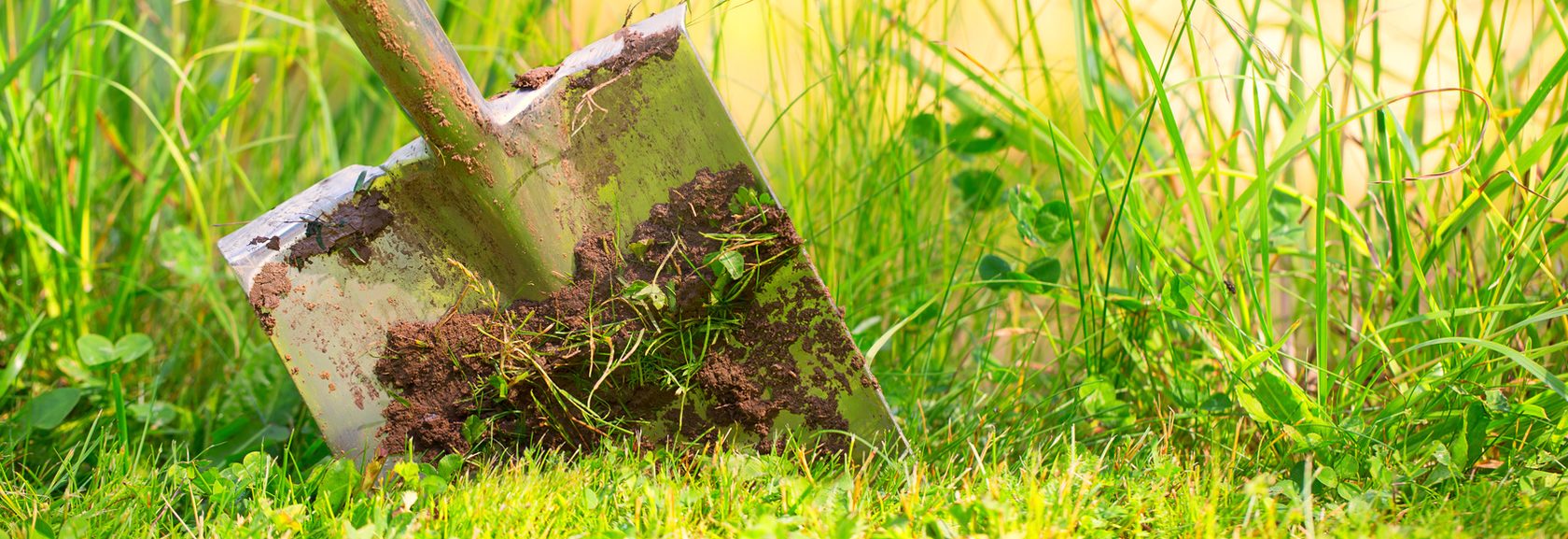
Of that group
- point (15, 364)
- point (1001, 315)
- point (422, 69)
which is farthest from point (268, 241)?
point (1001, 315)

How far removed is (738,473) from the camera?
1142mm

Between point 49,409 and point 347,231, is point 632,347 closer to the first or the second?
point 347,231

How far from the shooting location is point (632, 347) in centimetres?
122

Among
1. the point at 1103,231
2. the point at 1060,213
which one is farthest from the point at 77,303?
the point at 1103,231

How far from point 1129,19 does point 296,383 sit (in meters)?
1.00

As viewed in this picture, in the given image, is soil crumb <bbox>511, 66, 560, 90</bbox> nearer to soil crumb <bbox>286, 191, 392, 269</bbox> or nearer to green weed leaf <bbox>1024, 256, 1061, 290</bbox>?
soil crumb <bbox>286, 191, 392, 269</bbox>

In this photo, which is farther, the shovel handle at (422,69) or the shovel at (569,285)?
the shovel at (569,285)

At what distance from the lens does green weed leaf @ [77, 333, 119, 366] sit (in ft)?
4.63

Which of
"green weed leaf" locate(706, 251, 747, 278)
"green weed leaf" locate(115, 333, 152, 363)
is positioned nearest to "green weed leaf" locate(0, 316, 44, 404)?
"green weed leaf" locate(115, 333, 152, 363)

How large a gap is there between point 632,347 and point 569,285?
108 millimetres

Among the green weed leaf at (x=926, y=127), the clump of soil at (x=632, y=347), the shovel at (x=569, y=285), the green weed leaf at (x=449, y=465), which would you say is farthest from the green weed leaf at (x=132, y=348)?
the green weed leaf at (x=926, y=127)

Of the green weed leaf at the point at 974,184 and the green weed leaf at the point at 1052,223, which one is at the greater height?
the green weed leaf at the point at 974,184

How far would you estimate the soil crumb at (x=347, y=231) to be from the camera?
1.19 meters

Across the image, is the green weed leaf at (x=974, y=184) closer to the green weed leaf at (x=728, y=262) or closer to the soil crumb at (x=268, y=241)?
the green weed leaf at (x=728, y=262)
